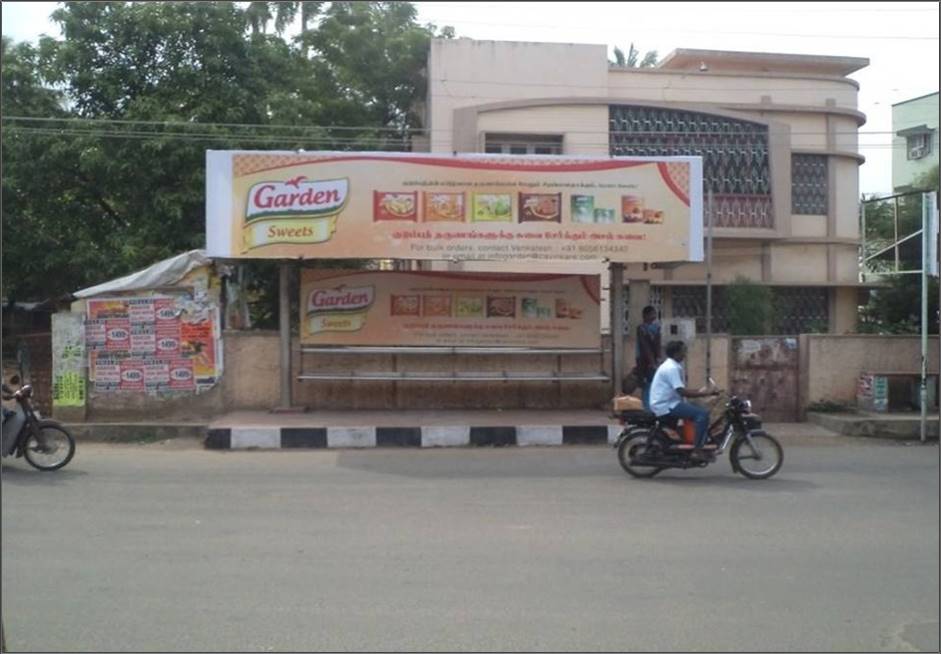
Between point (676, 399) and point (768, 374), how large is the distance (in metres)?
5.25

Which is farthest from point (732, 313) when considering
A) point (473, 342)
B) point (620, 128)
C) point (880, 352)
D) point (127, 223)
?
point (127, 223)

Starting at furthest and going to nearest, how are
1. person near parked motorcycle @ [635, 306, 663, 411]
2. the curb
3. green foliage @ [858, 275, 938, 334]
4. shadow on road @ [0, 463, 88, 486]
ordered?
1. green foliage @ [858, 275, 938, 334]
2. person near parked motorcycle @ [635, 306, 663, 411]
3. the curb
4. shadow on road @ [0, 463, 88, 486]

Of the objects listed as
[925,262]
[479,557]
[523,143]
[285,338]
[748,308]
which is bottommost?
[479,557]

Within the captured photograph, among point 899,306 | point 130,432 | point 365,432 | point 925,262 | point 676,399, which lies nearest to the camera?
point 676,399

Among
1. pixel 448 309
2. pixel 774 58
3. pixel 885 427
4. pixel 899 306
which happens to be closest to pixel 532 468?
pixel 448 309

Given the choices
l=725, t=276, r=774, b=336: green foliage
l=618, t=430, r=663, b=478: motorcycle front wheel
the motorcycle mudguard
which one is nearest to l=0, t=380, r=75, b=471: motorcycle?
l=618, t=430, r=663, b=478: motorcycle front wheel

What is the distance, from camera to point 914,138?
9.41 meters

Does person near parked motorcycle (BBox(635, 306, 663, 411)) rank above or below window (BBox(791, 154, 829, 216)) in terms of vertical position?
below

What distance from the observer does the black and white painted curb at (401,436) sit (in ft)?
40.9

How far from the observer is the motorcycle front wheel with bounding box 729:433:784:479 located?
32.9ft

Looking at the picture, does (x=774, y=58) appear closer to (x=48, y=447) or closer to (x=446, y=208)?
(x=446, y=208)

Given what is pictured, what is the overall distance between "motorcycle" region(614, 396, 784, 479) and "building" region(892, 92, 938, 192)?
2.73 meters

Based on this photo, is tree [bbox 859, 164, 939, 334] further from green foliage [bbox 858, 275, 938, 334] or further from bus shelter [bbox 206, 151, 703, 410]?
bus shelter [bbox 206, 151, 703, 410]

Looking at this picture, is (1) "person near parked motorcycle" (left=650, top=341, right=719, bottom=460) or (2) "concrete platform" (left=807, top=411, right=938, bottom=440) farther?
(2) "concrete platform" (left=807, top=411, right=938, bottom=440)
